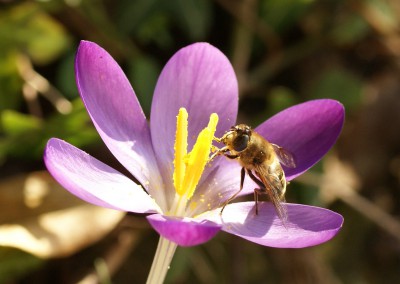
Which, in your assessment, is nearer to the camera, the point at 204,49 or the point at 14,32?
the point at 204,49

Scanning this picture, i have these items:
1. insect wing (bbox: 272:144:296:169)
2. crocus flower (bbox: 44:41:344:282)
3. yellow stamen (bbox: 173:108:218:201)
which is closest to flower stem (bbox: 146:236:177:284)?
crocus flower (bbox: 44:41:344:282)

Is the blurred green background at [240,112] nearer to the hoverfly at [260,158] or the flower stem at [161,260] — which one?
the flower stem at [161,260]

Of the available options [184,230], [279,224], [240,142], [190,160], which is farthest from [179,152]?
[184,230]

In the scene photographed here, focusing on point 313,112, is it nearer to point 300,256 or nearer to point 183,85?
point 183,85

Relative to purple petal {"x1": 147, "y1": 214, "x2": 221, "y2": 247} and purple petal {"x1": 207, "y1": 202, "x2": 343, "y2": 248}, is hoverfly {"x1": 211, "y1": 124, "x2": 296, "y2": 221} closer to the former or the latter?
purple petal {"x1": 207, "y1": 202, "x2": 343, "y2": 248}

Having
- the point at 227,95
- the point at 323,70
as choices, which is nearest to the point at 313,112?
the point at 227,95
